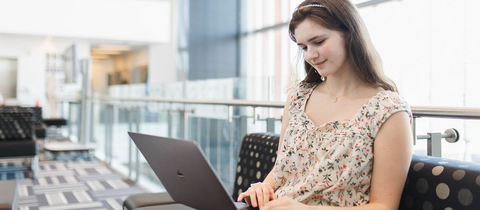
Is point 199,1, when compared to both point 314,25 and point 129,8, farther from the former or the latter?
point 314,25

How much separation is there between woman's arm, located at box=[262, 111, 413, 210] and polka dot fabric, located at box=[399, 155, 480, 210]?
0.15ft

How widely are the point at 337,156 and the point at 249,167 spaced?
64 cm

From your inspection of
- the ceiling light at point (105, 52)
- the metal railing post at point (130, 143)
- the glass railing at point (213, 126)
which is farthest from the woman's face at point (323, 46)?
the ceiling light at point (105, 52)

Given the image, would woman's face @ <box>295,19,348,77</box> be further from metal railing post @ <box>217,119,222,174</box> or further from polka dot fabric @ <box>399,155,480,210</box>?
metal railing post @ <box>217,119,222,174</box>

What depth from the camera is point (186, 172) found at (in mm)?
918

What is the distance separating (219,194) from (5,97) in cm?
1258

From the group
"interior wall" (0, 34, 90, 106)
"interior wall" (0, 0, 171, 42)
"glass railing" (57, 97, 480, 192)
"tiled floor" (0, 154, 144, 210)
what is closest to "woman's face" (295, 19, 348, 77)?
"glass railing" (57, 97, 480, 192)

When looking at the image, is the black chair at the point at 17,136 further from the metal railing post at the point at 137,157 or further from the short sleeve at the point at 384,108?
the short sleeve at the point at 384,108

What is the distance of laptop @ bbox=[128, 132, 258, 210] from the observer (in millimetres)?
843

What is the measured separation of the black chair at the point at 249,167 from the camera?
152 centimetres

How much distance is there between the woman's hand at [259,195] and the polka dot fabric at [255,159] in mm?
324

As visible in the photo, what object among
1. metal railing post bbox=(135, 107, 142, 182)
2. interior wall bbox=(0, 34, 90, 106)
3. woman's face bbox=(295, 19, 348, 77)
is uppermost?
interior wall bbox=(0, 34, 90, 106)

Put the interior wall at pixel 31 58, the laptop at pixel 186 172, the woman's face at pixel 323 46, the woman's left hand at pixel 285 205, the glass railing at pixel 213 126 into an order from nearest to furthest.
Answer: the laptop at pixel 186 172 < the woman's left hand at pixel 285 205 < the woman's face at pixel 323 46 < the glass railing at pixel 213 126 < the interior wall at pixel 31 58

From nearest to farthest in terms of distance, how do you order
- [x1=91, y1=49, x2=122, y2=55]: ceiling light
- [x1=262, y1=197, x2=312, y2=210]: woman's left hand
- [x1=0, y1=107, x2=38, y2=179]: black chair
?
→ [x1=262, y1=197, x2=312, y2=210]: woman's left hand < [x1=0, y1=107, x2=38, y2=179]: black chair < [x1=91, y1=49, x2=122, y2=55]: ceiling light
